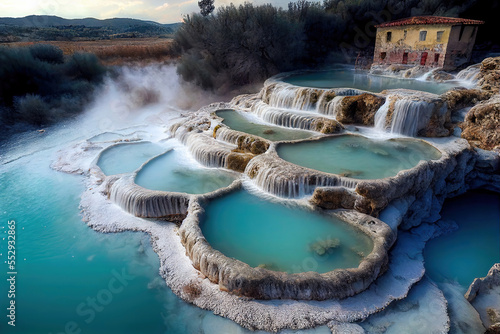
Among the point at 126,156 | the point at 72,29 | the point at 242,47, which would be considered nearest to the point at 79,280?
the point at 126,156

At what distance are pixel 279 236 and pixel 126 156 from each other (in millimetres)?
7107

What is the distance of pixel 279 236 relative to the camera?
629cm

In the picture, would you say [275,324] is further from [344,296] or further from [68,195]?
[68,195]

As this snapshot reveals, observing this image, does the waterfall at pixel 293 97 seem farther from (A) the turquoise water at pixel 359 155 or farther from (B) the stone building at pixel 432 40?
(B) the stone building at pixel 432 40

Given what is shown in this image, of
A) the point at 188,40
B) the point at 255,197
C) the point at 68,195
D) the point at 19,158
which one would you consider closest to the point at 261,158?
the point at 255,197

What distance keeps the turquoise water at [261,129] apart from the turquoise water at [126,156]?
9.57ft

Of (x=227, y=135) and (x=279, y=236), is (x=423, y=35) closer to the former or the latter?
(x=227, y=135)

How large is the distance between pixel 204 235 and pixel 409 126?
7524 millimetres

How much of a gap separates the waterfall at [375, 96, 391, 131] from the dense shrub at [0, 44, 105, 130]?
601 inches

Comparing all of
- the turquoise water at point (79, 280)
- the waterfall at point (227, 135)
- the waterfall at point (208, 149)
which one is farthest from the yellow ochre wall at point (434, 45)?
the turquoise water at point (79, 280)

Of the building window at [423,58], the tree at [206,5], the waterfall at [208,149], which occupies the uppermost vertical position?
the tree at [206,5]

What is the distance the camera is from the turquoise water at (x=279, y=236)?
5.74m

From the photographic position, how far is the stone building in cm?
1469

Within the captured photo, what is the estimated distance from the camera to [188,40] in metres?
21.5
